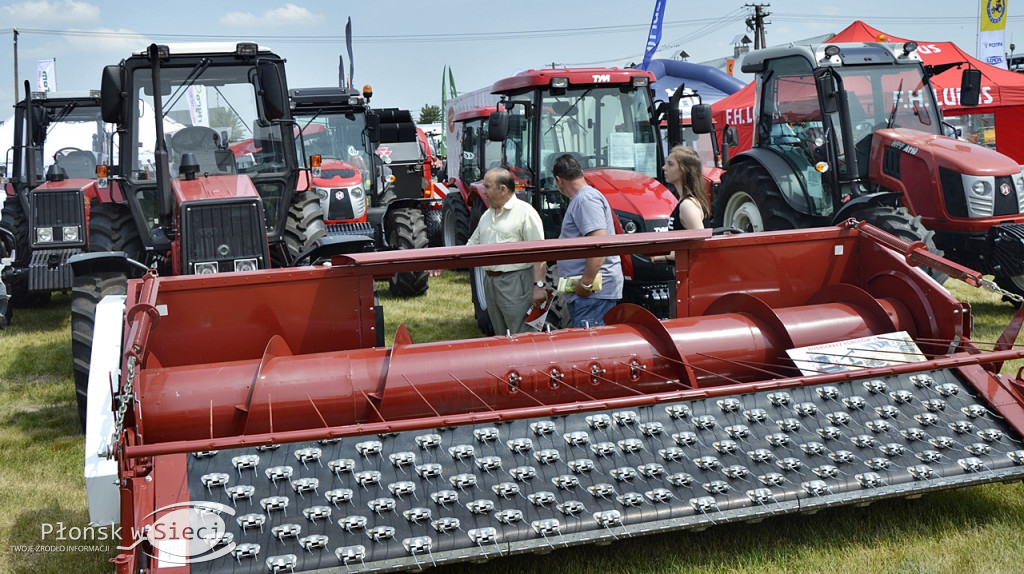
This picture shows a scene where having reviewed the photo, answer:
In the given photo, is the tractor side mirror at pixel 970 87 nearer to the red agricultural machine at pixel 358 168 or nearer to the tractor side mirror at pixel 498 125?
the tractor side mirror at pixel 498 125

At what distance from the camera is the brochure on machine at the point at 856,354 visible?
11.8 feet

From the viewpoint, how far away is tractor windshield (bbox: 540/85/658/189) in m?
7.79

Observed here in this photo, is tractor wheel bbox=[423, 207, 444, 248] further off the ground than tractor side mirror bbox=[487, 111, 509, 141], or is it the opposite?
tractor side mirror bbox=[487, 111, 509, 141]

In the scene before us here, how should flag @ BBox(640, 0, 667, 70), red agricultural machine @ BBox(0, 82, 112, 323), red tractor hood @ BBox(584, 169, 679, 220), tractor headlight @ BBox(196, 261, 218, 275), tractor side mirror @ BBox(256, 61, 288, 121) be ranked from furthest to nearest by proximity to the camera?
flag @ BBox(640, 0, 667, 70) < red agricultural machine @ BBox(0, 82, 112, 323) < red tractor hood @ BBox(584, 169, 679, 220) < tractor side mirror @ BBox(256, 61, 288, 121) < tractor headlight @ BBox(196, 261, 218, 275)

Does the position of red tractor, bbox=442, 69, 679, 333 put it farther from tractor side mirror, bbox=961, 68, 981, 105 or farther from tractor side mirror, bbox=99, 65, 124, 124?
tractor side mirror, bbox=99, 65, 124, 124

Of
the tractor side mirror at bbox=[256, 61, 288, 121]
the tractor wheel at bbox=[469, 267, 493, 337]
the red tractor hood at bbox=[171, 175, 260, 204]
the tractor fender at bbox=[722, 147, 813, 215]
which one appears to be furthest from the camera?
the tractor fender at bbox=[722, 147, 813, 215]

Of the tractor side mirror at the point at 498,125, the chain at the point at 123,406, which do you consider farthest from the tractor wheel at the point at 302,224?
the chain at the point at 123,406

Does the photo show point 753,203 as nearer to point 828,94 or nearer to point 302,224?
point 828,94

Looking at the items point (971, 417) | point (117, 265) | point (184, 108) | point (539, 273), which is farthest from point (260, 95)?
point (971, 417)

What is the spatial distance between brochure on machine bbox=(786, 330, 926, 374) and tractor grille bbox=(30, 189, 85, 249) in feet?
25.4

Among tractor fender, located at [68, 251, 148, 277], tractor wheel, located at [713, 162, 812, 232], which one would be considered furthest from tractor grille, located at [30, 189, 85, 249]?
tractor wheel, located at [713, 162, 812, 232]

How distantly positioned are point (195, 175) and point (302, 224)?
4.00 ft

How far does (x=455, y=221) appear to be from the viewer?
10.5 m

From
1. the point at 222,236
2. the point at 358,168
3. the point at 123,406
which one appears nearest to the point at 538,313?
the point at 222,236
